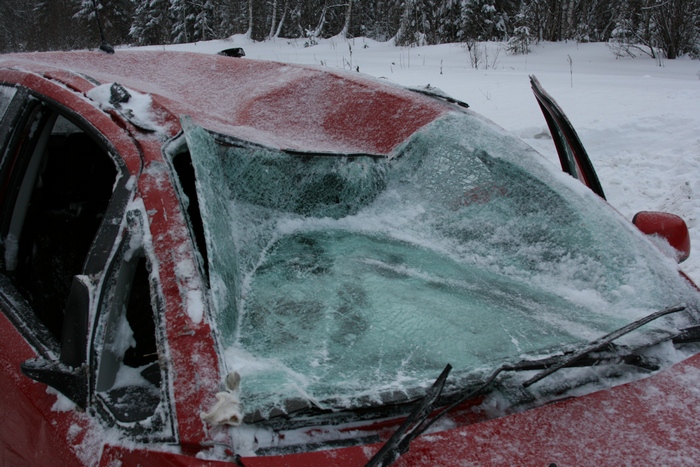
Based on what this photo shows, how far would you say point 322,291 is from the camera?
1.57m

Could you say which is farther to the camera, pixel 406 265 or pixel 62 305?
pixel 62 305

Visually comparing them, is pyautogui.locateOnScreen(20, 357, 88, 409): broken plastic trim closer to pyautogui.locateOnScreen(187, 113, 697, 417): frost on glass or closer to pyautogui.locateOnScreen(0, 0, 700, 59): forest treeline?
pyautogui.locateOnScreen(187, 113, 697, 417): frost on glass

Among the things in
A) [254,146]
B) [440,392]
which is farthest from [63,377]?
[254,146]

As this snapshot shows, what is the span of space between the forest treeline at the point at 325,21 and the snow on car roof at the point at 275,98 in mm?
10724

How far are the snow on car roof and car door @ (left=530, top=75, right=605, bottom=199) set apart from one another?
18.6 inches

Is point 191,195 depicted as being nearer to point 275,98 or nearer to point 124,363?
point 124,363

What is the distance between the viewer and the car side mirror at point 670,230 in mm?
1957

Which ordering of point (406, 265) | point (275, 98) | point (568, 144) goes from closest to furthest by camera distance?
1. point (406, 265)
2. point (568, 144)
3. point (275, 98)

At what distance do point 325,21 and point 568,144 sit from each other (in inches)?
1052

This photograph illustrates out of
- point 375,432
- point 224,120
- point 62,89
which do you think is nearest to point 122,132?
point 62,89

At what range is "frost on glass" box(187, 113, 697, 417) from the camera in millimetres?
1261

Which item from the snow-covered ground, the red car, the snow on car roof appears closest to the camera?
the red car

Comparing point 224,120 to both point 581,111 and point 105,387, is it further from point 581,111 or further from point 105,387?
point 581,111

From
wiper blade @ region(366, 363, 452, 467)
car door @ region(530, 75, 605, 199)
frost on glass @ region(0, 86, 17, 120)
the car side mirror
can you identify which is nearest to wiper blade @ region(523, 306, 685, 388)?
wiper blade @ region(366, 363, 452, 467)
